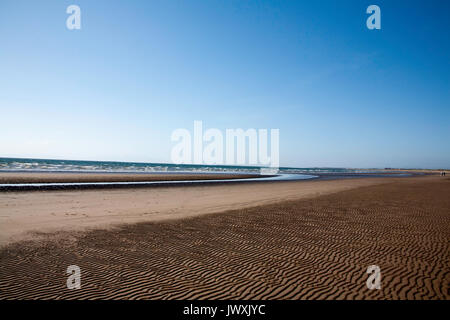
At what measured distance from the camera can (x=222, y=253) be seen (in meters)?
8.24

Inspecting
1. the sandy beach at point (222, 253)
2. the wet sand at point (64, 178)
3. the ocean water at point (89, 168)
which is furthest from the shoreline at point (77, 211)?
the ocean water at point (89, 168)

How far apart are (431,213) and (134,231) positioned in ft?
55.9

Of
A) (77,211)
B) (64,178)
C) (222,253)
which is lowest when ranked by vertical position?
(222,253)

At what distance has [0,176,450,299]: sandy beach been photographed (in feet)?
19.1

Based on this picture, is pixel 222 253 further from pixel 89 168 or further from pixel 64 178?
pixel 89 168

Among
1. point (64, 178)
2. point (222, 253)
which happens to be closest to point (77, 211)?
point (222, 253)

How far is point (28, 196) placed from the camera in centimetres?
1859

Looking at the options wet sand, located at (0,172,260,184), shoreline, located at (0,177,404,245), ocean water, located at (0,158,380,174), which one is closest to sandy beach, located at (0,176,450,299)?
shoreline, located at (0,177,404,245)

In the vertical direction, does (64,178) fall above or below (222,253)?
above

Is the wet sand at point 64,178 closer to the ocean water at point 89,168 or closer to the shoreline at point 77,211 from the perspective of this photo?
the shoreline at point 77,211
